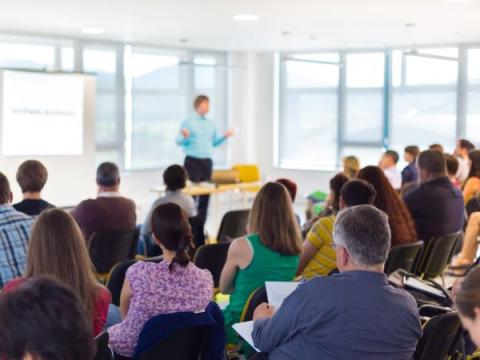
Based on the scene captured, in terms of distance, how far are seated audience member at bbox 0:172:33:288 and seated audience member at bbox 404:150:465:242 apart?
2875mm

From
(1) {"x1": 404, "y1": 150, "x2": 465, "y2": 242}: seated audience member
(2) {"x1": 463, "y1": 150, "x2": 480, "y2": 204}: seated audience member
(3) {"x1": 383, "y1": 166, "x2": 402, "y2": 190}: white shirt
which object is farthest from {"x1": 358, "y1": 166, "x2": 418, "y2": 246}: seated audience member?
(3) {"x1": 383, "y1": 166, "x2": 402, "y2": 190}: white shirt

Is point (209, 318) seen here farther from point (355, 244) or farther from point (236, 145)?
point (236, 145)

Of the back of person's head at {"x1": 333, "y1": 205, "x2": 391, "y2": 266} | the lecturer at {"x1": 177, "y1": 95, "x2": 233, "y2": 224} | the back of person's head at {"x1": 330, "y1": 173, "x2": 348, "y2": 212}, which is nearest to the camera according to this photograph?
the back of person's head at {"x1": 333, "y1": 205, "x2": 391, "y2": 266}

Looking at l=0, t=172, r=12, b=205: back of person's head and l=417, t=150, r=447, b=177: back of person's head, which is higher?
l=417, t=150, r=447, b=177: back of person's head

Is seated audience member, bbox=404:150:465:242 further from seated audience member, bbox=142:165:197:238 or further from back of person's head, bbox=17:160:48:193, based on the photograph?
back of person's head, bbox=17:160:48:193

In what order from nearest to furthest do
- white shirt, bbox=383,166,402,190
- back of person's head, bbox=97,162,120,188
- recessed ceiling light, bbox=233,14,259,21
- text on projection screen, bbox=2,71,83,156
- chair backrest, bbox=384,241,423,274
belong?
1. chair backrest, bbox=384,241,423,274
2. back of person's head, bbox=97,162,120,188
3. recessed ceiling light, bbox=233,14,259,21
4. white shirt, bbox=383,166,402,190
5. text on projection screen, bbox=2,71,83,156

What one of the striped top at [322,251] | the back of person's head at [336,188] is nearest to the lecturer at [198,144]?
the back of person's head at [336,188]

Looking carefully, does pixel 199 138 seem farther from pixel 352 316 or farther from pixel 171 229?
pixel 352 316

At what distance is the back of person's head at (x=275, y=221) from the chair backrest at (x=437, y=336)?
50.4 inches

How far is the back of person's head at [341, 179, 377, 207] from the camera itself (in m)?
4.21

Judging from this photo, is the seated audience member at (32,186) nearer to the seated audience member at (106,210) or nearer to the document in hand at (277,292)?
the seated audience member at (106,210)

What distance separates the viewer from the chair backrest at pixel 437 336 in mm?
2635

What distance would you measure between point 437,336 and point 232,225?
141 inches

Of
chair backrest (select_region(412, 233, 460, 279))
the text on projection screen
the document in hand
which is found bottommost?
chair backrest (select_region(412, 233, 460, 279))
